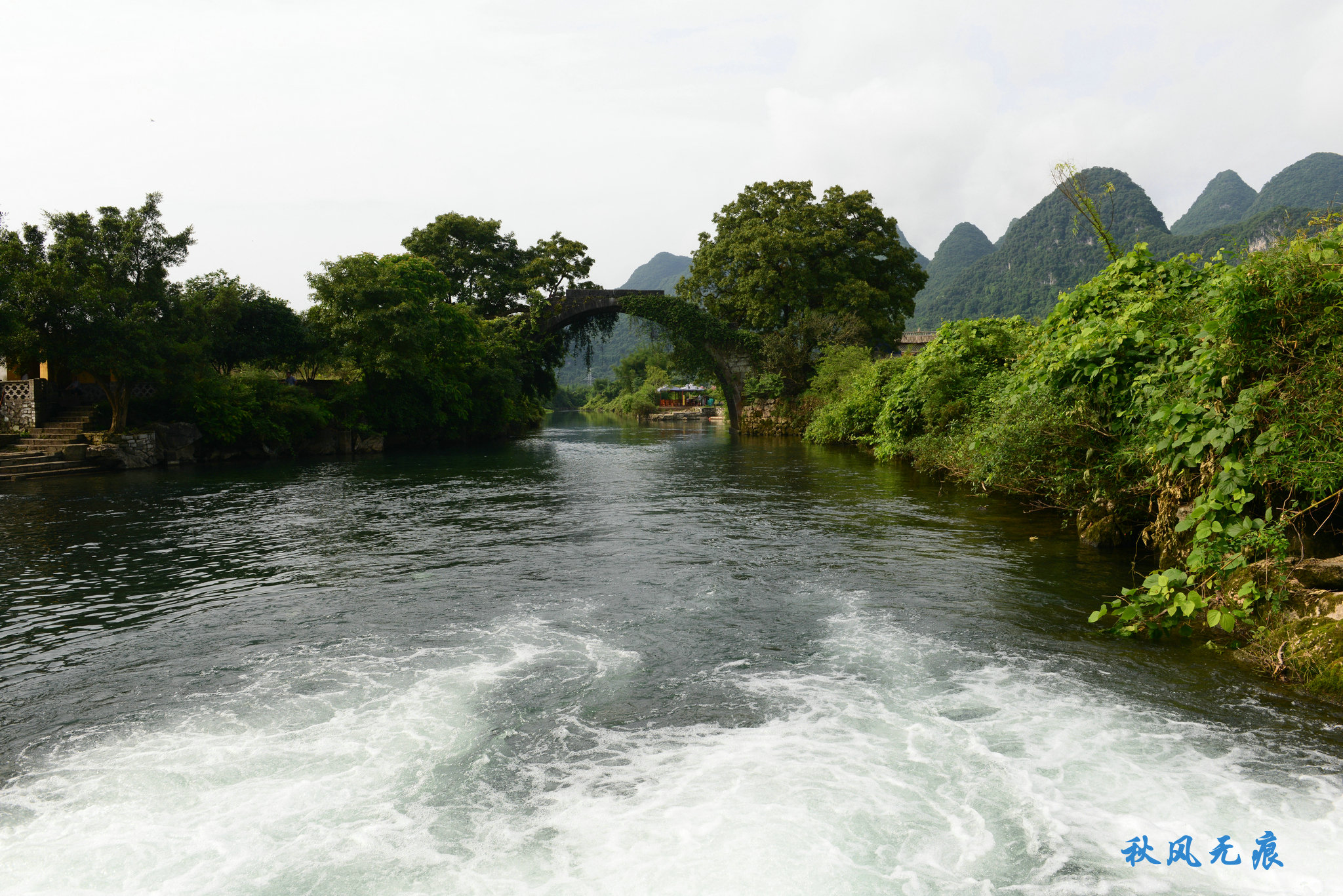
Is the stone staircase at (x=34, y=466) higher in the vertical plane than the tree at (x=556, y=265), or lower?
lower

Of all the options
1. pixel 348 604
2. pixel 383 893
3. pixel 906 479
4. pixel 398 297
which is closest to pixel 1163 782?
pixel 383 893

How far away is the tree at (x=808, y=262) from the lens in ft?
136

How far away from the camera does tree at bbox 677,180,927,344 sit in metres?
41.5

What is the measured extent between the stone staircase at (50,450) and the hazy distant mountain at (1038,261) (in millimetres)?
90780

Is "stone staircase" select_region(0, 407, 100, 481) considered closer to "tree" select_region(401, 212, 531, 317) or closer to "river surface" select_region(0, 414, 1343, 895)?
"river surface" select_region(0, 414, 1343, 895)

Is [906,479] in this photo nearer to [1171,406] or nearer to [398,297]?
[1171,406]

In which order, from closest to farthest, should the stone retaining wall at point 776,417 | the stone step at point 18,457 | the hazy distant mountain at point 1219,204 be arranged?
1. the stone step at point 18,457
2. the stone retaining wall at point 776,417
3. the hazy distant mountain at point 1219,204

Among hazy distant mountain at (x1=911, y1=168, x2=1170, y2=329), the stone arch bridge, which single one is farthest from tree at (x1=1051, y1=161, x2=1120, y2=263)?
hazy distant mountain at (x1=911, y1=168, x2=1170, y2=329)

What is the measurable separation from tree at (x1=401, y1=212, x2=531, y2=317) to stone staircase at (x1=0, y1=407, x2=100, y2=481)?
2326cm

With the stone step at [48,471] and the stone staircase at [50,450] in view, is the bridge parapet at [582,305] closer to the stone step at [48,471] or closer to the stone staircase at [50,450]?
the stone staircase at [50,450]

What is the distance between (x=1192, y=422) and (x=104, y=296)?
26.4 metres

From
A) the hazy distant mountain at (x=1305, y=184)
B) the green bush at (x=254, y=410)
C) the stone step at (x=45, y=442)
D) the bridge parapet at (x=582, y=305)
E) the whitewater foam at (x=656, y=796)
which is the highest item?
the hazy distant mountain at (x=1305, y=184)

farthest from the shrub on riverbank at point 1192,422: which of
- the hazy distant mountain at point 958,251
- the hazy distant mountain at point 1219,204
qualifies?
the hazy distant mountain at point 958,251

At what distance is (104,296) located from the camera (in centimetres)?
Answer: 2219
